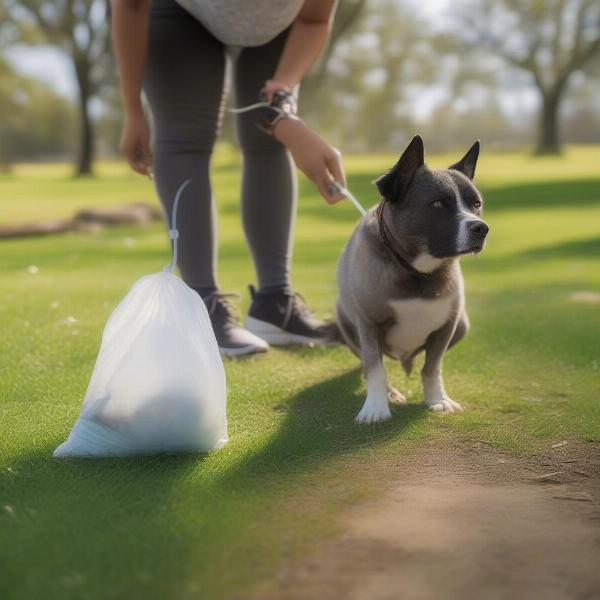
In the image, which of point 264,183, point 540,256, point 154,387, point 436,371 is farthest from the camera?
point 540,256

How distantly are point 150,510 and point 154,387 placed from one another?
1.19ft

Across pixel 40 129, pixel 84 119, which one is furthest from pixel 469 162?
pixel 40 129

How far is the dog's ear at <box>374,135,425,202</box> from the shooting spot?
8.51 ft

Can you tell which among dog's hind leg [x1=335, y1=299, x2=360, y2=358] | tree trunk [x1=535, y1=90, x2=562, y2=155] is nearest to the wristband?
dog's hind leg [x1=335, y1=299, x2=360, y2=358]

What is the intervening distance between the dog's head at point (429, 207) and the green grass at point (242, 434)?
541 millimetres

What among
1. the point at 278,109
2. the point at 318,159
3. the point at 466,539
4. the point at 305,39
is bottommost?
the point at 466,539

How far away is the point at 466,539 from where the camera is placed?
179cm

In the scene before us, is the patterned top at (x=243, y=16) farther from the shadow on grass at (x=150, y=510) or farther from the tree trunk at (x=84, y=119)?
the tree trunk at (x=84, y=119)

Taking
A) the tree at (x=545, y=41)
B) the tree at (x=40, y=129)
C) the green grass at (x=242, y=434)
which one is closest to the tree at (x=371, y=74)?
the tree at (x=545, y=41)

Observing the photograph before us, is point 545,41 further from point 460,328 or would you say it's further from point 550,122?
point 460,328

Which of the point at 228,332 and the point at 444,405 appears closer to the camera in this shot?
the point at 444,405

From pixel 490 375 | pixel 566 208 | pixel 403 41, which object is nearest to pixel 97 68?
pixel 403 41

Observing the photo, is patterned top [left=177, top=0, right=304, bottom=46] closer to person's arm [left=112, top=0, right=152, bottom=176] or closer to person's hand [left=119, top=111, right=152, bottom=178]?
person's arm [left=112, top=0, right=152, bottom=176]

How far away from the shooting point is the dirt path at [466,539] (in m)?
1.58
